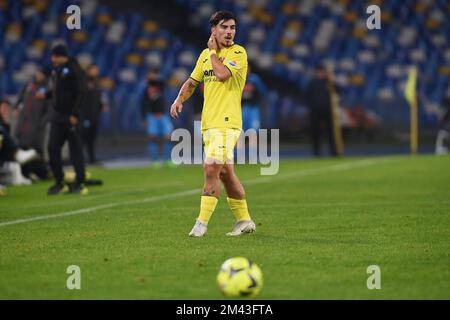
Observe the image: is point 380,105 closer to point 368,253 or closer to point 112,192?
point 112,192

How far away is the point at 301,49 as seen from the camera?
37.2 metres

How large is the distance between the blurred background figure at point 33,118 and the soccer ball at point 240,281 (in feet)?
44.7

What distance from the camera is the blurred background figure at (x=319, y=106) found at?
92.2ft

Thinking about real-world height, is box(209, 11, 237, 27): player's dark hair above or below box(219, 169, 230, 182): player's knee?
above

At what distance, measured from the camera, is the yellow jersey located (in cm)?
1058

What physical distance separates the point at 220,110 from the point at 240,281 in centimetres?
356

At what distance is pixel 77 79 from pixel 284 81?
66.0 ft

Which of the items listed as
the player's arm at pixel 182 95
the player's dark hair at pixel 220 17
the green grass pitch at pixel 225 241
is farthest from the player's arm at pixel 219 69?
the green grass pitch at pixel 225 241

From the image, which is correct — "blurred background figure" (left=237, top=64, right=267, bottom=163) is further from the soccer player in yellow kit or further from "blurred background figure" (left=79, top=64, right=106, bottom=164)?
the soccer player in yellow kit

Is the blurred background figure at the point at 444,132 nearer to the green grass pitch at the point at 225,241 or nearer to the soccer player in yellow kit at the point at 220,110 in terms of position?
the green grass pitch at the point at 225,241

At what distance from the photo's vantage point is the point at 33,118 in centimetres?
2089

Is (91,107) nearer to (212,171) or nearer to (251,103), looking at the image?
(251,103)

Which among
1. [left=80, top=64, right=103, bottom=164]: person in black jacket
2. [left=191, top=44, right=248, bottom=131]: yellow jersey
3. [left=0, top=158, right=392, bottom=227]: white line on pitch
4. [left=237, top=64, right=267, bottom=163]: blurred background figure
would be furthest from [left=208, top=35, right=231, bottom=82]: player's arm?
[left=237, top=64, right=267, bottom=163]: blurred background figure
